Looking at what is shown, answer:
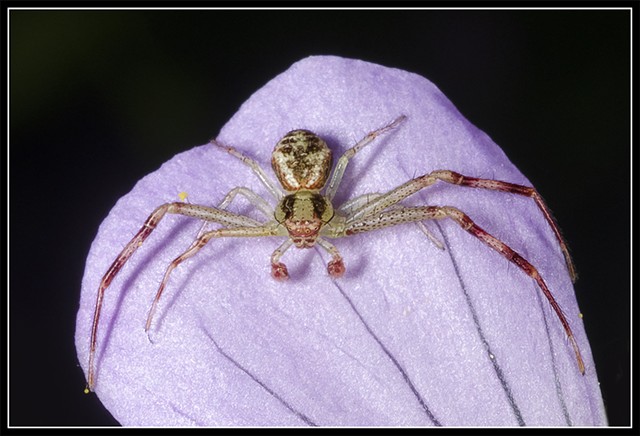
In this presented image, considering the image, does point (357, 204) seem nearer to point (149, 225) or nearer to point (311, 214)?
point (311, 214)

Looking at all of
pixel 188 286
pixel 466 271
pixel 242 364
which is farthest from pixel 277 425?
pixel 466 271

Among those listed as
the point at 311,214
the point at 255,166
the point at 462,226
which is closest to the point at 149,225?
the point at 255,166

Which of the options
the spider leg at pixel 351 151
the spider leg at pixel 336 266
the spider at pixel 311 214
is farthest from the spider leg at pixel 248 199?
the spider leg at pixel 336 266

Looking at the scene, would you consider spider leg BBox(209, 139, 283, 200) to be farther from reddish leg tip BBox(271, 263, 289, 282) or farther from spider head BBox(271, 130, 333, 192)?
reddish leg tip BBox(271, 263, 289, 282)

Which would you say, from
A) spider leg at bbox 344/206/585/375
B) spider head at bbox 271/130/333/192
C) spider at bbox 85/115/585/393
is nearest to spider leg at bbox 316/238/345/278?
spider at bbox 85/115/585/393

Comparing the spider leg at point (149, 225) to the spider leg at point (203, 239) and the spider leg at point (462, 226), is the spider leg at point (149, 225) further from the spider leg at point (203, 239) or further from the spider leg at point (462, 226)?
the spider leg at point (462, 226)

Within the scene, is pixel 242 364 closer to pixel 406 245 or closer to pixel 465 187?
pixel 406 245
